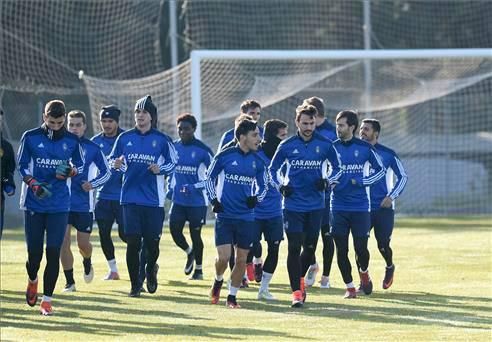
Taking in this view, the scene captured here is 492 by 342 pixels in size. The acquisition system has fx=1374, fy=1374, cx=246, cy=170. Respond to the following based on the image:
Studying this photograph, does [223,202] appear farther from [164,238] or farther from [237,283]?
[164,238]

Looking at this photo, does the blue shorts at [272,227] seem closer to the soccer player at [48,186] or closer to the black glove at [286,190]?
the black glove at [286,190]

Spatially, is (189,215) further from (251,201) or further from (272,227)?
(251,201)

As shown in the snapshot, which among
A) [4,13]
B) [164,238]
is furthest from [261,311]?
[4,13]

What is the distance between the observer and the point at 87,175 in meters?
17.0

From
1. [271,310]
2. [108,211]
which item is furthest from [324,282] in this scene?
[108,211]

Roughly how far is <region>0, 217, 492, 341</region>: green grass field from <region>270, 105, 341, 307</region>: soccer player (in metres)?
0.62

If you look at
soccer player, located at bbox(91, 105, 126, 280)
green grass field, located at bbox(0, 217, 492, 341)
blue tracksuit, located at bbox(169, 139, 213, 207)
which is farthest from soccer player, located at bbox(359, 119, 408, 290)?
soccer player, located at bbox(91, 105, 126, 280)

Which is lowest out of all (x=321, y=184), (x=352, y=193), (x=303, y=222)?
(x=303, y=222)

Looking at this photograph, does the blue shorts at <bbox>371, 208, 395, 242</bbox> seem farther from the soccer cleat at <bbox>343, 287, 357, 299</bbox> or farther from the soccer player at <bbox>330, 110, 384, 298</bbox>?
the soccer cleat at <bbox>343, 287, 357, 299</bbox>

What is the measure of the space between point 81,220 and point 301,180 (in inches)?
128

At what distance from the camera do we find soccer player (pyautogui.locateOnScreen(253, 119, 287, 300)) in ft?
51.1

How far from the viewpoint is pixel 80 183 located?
16719 mm

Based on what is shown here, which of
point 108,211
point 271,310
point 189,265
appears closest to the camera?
point 271,310

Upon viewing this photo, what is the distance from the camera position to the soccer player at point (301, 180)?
578 inches
